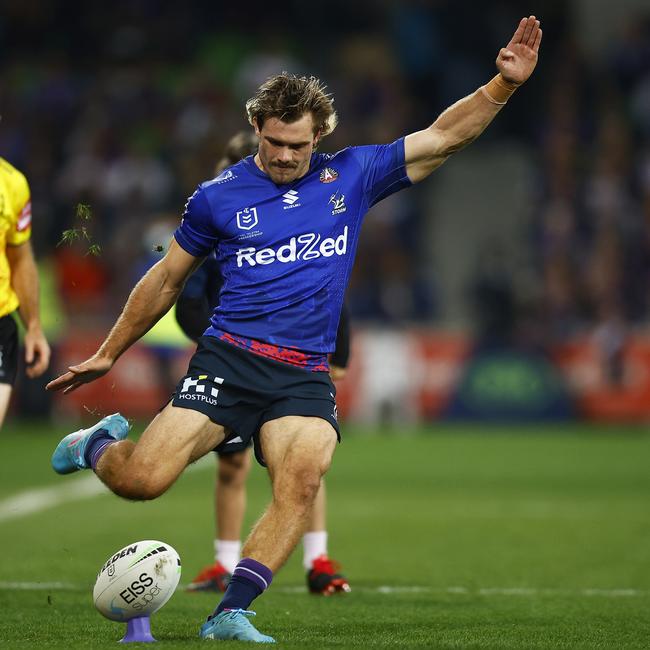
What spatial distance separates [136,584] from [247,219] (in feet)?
5.55

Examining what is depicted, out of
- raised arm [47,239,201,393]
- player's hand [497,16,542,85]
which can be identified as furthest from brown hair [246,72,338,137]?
player's hand [497,16,542,85]

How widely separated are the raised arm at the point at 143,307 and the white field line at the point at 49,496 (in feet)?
16.3

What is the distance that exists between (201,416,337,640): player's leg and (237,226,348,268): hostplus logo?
74 cm

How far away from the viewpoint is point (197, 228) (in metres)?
6.37

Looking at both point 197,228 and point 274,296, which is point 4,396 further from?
point 274,296

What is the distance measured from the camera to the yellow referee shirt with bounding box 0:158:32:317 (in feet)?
24.9

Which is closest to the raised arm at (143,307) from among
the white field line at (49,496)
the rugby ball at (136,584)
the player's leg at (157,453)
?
the player's leg at (157,453)

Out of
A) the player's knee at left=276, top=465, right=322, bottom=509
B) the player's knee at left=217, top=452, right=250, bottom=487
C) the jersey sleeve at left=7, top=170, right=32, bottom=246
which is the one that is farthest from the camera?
the player's knee at left=217, top=452, right=250, bottom=487

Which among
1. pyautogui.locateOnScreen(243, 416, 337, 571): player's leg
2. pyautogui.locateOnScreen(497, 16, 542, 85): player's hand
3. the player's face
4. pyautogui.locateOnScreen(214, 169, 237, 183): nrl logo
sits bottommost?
pyautogui.locateOnScreen(243, 416, 337, 571): player's leg

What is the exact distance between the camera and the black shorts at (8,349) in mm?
7570

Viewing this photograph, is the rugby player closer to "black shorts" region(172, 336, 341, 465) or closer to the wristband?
"black shorts" region(172, 336, 341, 465)

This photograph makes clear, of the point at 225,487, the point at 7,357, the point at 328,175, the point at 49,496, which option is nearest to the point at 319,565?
the point at 225,487

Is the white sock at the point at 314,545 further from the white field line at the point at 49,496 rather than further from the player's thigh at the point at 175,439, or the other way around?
the white field line at the point at 49,496

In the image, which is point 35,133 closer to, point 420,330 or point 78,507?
point 420,330
